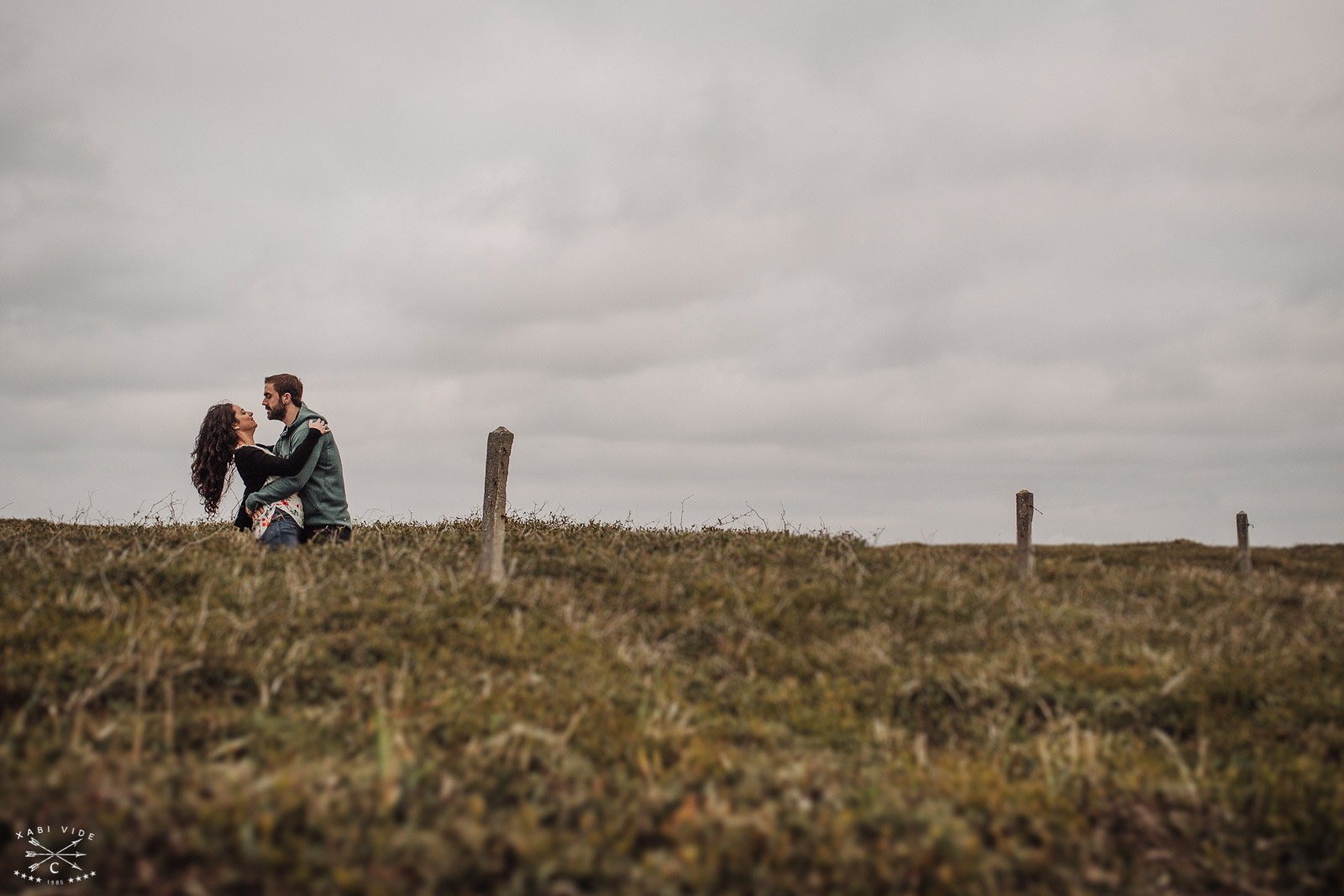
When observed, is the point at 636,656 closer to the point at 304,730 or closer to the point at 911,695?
the point at 911,695

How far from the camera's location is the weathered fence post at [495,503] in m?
11.3

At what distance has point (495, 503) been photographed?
11797 millimetres

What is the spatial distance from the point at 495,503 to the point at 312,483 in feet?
11.9

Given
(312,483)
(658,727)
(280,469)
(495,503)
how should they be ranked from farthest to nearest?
(312,483)
(280,469)
(495,503)
(658,727)

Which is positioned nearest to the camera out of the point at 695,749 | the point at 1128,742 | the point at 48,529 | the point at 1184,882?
the point at 1184,882

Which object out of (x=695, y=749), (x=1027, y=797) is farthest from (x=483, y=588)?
(x=1027, y=797)

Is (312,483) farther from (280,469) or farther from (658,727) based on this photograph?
(658,727)

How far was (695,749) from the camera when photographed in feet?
20.2

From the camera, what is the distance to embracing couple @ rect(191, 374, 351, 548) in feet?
42.0

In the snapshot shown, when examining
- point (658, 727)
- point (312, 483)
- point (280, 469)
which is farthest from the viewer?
point (312, 483)

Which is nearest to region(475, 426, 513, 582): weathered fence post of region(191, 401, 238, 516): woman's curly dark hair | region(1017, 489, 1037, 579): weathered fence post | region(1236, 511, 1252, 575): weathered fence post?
region(191, 401, 238, 516): woman's curly dark hair

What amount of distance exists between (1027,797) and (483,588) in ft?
21.5

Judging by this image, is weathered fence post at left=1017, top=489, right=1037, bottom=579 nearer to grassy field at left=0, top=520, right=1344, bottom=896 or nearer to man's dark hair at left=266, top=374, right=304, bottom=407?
grassy field at left=0, top=520, right=1344, bottom=896

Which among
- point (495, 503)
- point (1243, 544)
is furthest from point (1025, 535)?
point (495, 503)
